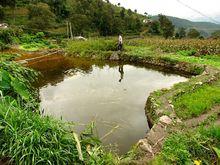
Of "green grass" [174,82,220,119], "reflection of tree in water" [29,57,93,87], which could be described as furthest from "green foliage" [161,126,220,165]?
"reflection of tree in water" [29,57,93,87]

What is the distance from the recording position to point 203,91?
11.0 meters

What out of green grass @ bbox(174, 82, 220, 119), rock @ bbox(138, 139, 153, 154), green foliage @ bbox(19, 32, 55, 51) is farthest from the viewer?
green foliage @ bbox(19, 32, 55, 51)

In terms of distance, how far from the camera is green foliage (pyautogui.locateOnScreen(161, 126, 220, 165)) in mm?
6152

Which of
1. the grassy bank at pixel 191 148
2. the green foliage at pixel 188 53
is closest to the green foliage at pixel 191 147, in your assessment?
the grassy bank at pixel 191 148

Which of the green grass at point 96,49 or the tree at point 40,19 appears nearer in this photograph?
the green grass at point 96,49

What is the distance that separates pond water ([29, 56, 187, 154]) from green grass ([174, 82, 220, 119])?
124 cm

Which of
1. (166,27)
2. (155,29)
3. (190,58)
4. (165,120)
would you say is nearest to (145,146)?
(165,120)

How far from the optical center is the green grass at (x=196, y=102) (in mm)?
8922

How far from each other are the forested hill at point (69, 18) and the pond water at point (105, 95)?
27802 mm

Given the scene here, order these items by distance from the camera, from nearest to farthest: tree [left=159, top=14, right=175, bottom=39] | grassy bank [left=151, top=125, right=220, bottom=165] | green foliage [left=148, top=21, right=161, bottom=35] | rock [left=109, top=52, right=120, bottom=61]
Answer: grassy bank [left=151, top=125, right=220, bottom=165], rock [left=109, top=52, right=120, bottom=61], tree [left=159, top=14, right=175, bottom=39], green foliage [left=148, top=21, right=161, bottom=35]

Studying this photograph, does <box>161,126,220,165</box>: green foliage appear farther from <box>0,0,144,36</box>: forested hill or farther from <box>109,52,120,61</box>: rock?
<box>0,0,144,36</box>: forested hill

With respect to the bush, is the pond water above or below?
below

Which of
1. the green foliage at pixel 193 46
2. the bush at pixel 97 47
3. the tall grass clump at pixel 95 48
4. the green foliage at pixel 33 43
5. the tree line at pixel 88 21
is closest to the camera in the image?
the green foliage at pixel 193 46

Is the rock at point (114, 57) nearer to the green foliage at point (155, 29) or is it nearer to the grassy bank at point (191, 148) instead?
the grassy bank at point (191, 148)
